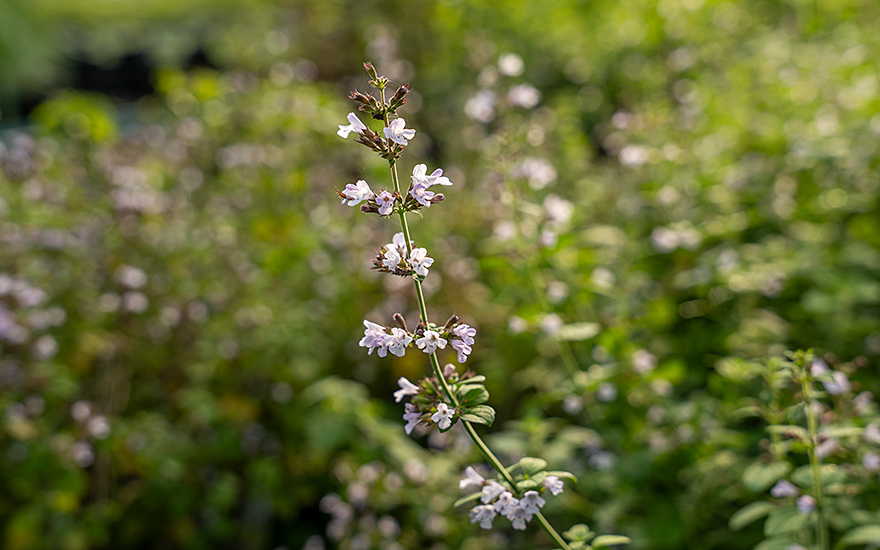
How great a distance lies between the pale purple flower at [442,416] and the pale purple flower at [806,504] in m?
0.97

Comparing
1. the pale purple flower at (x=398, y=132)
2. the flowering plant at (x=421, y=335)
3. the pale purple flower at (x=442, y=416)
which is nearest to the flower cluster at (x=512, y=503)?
the flowering plant at (x=421, y=335)

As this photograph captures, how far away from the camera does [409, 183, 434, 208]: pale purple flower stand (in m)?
1.21

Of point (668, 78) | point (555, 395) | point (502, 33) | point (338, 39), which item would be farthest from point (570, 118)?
point (338, 39)

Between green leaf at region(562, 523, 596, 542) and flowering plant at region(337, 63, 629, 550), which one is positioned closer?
flowering plant at region(337, 63, 629, 550)

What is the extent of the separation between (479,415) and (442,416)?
0.27ft

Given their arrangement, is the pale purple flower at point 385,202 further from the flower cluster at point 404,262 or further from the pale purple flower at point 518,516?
the pale purple flower at point 518,516

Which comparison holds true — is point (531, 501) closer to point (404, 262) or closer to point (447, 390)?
point (447, 390)

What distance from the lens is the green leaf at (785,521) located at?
4.72ft

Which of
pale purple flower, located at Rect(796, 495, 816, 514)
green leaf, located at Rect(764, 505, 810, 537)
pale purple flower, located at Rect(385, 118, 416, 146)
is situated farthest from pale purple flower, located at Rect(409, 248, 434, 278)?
pale purple flower, located at Rect(796, 495, 816, 514)

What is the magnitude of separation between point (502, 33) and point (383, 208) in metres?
5.24

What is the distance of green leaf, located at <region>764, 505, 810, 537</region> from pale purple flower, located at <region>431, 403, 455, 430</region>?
0.84 m

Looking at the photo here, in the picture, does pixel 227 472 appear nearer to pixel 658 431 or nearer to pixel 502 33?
pixel 658 431

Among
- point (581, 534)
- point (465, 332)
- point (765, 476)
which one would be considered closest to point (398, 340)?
point (465, 332)

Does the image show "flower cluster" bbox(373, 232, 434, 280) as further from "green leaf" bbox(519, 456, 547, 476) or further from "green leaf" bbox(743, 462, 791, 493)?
"green leaf" bbox(743, 462, 791, 493)
